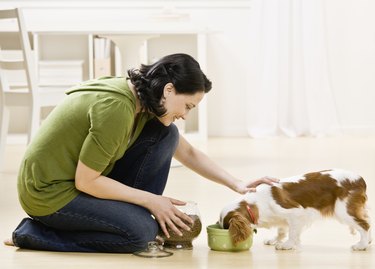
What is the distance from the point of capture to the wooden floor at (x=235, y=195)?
2.34 metres

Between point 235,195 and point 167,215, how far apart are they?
1.19 meters

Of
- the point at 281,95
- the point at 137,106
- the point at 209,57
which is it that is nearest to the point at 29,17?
the point at 209,57

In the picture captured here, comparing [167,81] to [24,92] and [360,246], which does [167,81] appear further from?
[24,92]

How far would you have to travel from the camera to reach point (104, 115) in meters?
2.30

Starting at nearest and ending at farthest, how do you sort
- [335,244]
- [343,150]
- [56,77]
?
[335,244]
[343,150]
[56,77]

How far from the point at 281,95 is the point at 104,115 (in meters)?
4.03

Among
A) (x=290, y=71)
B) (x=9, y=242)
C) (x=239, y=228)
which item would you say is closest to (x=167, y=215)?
(x=239, y=228)

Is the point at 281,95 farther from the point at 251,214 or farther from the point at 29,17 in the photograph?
the point at 251,214

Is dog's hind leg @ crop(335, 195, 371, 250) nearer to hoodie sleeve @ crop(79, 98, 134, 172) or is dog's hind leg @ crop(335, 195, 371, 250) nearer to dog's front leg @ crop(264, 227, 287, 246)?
dog's front leg @ crop(264, 227, 287, 246)

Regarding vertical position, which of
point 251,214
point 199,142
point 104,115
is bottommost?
point 199,142

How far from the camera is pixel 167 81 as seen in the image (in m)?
2.37

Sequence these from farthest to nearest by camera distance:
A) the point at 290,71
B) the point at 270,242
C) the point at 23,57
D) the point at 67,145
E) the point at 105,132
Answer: the point at 290,71
the point at 23,57
the point at 270,242
the point at 67,145
the point at 105,132

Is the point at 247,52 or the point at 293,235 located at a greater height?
the point at 247,52

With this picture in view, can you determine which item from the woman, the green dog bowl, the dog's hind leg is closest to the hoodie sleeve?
the woman
